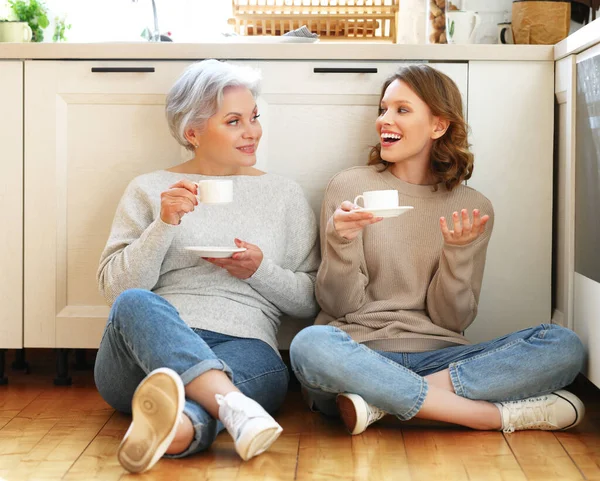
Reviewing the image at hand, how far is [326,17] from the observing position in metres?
2.56

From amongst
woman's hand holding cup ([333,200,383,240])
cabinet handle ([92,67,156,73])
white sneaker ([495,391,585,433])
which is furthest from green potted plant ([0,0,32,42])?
white sneaker ([495,391,585,433])

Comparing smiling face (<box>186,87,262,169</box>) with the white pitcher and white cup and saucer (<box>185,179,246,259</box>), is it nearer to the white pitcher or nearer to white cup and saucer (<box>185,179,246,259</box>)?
white cup and saucer (<box>185,179,246,259</box>)

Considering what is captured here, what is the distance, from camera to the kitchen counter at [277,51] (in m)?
2.01

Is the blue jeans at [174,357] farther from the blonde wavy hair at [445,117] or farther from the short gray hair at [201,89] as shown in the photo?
the blonde wavy hair at [445,117]

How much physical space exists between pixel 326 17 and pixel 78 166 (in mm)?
940

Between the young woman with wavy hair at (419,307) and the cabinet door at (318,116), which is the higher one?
the cabinet door at (318,116)

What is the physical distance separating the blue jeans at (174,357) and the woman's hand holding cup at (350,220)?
32 cm

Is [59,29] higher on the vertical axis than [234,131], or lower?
higher

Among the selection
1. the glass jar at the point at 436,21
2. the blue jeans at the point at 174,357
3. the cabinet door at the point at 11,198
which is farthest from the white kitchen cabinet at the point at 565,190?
the cabinet door at the point at 11,198

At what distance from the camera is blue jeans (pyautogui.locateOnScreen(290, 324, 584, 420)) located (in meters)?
1.64

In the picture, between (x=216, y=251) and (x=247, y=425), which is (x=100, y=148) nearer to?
(x=216, y=251)

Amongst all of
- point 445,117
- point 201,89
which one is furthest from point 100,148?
point 445,117

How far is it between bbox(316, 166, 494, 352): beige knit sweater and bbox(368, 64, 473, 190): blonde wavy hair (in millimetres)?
43

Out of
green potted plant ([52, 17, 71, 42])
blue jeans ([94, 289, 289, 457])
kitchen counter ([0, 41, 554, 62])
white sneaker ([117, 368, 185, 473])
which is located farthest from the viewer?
A: green potted plant ([52, 17, 71, 42])
